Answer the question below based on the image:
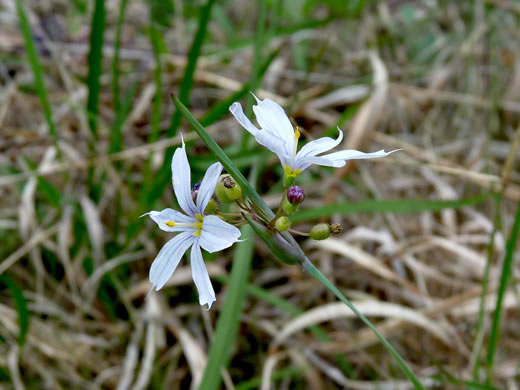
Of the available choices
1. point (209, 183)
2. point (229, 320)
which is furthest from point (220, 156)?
point (229, 320)

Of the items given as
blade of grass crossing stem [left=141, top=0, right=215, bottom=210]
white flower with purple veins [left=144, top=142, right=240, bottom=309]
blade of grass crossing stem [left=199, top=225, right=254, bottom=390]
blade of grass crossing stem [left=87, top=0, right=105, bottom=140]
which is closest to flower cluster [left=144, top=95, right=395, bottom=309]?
white flower with purple veins [left=144, top=142, right=240, bottom=309]

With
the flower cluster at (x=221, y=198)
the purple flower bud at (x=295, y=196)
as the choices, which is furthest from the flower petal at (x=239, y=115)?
the purple flower bud at (x=295, y=196)

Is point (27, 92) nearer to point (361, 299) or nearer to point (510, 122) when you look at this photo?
point (361, 299)

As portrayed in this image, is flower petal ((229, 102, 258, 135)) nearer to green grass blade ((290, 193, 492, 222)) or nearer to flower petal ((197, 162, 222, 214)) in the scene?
flower petal ((197, 162, 222, 214))

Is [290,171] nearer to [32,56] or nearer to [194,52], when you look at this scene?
[194,52]

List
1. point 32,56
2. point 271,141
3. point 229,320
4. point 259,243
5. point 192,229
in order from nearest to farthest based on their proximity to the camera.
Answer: point 271,141, point 192,229, point 229,320, point 32,56, point 259,243

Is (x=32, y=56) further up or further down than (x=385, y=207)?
further up

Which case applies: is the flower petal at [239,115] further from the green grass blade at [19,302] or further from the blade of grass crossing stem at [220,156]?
the green grass blade at [19,302]

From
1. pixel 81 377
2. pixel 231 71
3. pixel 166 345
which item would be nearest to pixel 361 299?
pixel 166 345
